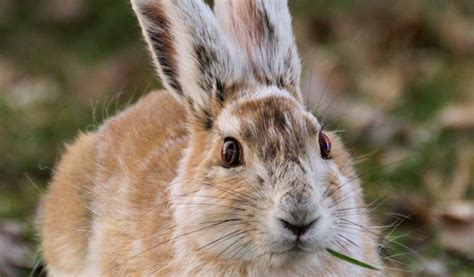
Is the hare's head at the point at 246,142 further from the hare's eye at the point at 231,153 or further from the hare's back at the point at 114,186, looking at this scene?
the hare's back at the point at 114,186

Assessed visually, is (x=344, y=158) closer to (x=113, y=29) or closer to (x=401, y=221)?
(x=401, y=221)

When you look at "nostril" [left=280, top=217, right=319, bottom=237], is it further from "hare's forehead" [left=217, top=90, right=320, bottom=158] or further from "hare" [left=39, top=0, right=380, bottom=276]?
"hare's forehead" [left=217, top=90, right=320, bottom=158]

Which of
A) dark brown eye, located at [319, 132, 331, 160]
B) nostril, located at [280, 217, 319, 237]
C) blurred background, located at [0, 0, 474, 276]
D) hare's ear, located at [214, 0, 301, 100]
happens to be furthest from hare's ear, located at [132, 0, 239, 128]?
blurred background, located at [0, 0, 474, 276]

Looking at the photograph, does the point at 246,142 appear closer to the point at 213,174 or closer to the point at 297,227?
the point at 213,174

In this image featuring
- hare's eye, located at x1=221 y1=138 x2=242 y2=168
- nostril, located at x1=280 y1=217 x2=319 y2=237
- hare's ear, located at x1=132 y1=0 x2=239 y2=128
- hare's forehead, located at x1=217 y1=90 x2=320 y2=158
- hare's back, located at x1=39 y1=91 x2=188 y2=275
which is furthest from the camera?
hare's back, located at x1=39 y1=91 x2=188 y2=275

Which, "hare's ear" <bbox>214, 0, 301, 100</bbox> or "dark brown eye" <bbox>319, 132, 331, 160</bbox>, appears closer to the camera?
"dark brown eye" <bbox>319, 132, 331, 160</bbox>

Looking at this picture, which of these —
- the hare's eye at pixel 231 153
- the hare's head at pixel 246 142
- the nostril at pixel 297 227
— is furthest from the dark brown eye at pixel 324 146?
the nostril at pixel 297 227

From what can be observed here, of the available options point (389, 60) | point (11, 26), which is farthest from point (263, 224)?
point (11, 26)
